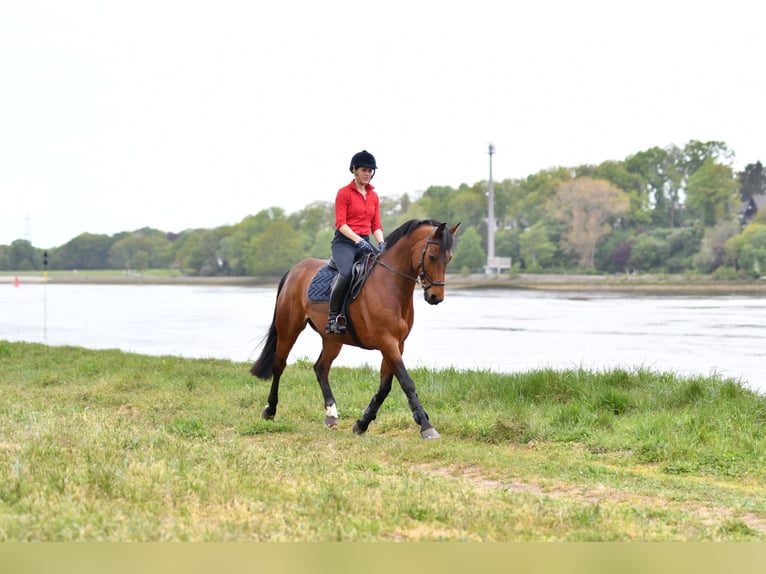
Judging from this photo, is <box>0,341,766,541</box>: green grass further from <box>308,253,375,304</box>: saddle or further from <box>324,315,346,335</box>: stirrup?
<box>308,253,375,304</box>: saddle

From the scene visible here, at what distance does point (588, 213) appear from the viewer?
95750 millimetres

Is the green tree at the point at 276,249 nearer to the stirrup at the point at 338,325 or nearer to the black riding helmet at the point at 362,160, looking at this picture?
the stirrup at the point at 338,325

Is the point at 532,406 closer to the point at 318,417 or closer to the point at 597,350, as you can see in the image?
the point at 318,417

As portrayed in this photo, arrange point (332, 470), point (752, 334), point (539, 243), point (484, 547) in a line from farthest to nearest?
1. point (539, 243)
2. point (752, 334)
3. point (332, 470)
4. point (484, 547)

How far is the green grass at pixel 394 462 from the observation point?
4.62 meters

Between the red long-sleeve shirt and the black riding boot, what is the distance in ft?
1.94

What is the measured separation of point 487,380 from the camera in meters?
12.2

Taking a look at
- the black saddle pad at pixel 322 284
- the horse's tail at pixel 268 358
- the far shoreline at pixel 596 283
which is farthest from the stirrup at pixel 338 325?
the far shoreline at pixel 596 283

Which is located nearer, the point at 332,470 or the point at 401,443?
the point at 332,470

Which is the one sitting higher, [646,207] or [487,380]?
[646,207]

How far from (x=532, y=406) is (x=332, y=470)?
473 centimetres

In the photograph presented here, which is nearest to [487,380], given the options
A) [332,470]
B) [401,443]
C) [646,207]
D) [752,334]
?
[401,443]

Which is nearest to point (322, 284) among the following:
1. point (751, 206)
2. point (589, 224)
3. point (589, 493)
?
point (589, 493)

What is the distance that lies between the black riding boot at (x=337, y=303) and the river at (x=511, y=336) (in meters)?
6.31
